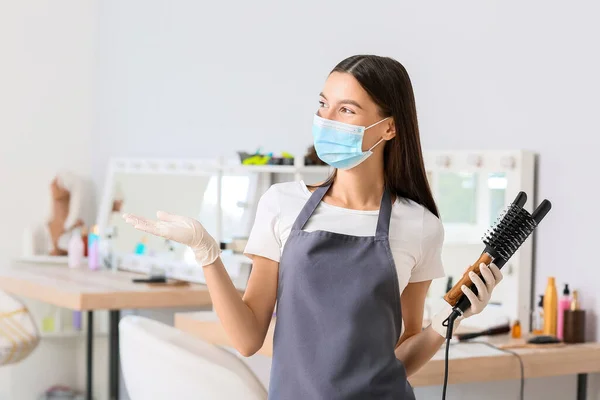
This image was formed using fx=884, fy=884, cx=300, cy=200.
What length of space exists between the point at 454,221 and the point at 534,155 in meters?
0.34

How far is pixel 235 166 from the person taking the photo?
357cm

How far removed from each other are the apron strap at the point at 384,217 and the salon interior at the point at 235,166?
166 millimetres

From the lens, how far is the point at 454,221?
9.29ft

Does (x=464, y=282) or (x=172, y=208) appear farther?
(x=172, y=208)

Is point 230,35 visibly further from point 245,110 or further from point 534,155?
point 534,155

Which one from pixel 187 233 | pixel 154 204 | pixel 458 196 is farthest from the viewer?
pixel 154 204

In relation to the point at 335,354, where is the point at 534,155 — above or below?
above

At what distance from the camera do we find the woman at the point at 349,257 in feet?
4.60

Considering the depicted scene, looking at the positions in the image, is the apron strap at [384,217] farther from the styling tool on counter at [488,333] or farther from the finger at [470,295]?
the styling tool on counter at [488,333]

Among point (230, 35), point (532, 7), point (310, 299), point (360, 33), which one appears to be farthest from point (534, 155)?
point (230, 35)

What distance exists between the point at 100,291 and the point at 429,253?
2.08 meters

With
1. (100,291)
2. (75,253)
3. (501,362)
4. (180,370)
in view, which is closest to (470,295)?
(180,370)

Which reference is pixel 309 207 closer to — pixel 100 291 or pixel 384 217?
pixel 384 217

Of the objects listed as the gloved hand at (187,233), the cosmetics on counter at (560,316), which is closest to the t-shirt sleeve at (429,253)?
the gloved hand at (187,233)
